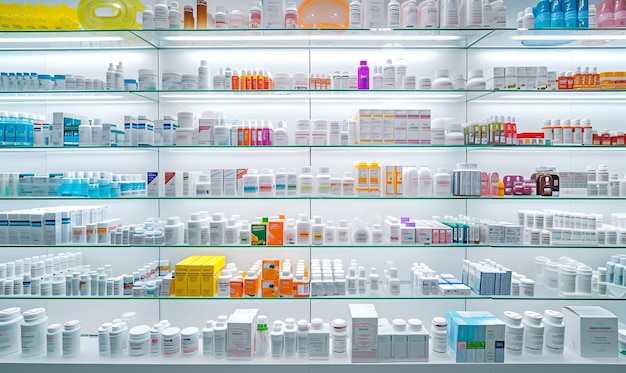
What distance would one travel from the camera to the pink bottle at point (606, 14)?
3566 mm

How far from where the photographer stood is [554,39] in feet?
12.5

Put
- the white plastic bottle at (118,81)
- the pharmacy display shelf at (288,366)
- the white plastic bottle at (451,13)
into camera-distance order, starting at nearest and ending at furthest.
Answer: the pharmacy display shelf at (288,366)
the white plastic bottle at (451,13)
the white plastic bottle at (118,81)

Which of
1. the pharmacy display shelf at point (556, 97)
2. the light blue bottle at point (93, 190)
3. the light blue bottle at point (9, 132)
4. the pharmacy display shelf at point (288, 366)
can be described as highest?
the pharmacy display shelf at point (556, 97)

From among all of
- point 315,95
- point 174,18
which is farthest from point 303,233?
point 174,18

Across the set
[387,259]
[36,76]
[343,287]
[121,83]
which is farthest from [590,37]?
[36,76]

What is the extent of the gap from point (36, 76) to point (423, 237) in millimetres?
4105

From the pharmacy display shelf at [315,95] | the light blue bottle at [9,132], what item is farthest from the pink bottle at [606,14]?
the light blue bottle at [9,132]

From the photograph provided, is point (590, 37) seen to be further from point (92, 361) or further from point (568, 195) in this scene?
point (92, 361)

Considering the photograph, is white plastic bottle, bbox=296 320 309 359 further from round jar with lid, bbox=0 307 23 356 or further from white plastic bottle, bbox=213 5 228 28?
white plastic bottle, bbox=213 5 228 28

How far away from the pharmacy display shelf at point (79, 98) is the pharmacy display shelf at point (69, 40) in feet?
1.72

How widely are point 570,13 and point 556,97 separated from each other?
865mm

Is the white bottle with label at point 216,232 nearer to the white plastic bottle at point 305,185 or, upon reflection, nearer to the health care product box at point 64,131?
the white plastic bottle at point 305,185

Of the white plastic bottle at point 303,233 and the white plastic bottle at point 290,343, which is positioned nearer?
the white plastic bottle at point 290,343

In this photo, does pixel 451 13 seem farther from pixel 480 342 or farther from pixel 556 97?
pixel 480 342
